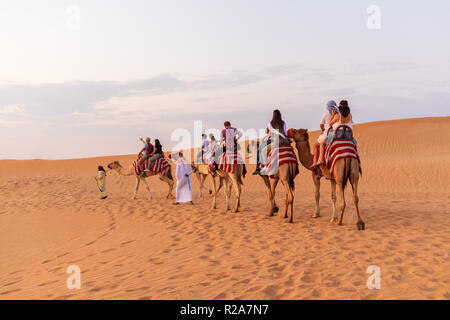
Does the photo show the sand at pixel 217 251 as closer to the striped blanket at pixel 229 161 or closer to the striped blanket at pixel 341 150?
the striped blanket at pixel 229 161

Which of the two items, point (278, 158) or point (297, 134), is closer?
point (278, 158)

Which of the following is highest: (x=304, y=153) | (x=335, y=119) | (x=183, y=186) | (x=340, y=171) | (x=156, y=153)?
(x=335, y=119)

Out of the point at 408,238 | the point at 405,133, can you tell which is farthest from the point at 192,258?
the point at 405,133

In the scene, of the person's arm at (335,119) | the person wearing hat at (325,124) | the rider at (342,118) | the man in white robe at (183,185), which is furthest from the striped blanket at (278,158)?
the man in white robe at (183,185)

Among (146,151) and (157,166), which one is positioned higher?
(146,151)

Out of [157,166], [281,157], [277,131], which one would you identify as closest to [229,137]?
[277,131]

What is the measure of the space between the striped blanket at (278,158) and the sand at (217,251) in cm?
163

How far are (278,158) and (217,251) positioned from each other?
12.4 ft

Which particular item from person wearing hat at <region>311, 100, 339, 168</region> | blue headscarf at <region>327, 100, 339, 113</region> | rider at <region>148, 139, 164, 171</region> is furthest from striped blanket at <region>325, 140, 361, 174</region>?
rider at <region>148, 139, 164, 171</region>

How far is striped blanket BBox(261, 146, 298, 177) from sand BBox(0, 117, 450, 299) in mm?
1626

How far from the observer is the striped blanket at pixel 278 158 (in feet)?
35.1

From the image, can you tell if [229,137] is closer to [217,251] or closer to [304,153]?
[304,153]

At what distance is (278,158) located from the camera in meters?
10.8
